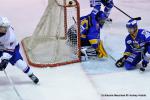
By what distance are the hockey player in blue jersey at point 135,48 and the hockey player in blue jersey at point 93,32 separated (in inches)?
10.2

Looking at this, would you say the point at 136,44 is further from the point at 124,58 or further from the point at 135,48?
the point at 124,58

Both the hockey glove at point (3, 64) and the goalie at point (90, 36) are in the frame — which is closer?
the hockey glove at point (3, 64)

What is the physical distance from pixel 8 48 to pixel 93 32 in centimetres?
91

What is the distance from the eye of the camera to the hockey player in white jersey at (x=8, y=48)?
2994mm

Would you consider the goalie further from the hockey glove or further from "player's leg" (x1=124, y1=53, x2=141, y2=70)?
the hockey glove

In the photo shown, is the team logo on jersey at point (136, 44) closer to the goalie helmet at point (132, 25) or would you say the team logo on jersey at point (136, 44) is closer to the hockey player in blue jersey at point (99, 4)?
the goalie helmet at point (132, 25)

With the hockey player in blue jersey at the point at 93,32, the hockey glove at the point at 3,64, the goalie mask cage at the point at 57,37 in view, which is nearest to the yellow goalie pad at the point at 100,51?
the hockey player in blue jersey at the point at 93,32

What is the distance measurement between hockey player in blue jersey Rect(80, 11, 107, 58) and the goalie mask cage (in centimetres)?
13

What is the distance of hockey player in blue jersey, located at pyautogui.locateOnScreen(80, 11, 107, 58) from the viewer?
368 cm

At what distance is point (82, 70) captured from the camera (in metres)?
3.49

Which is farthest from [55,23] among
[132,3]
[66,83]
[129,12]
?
[132,3]

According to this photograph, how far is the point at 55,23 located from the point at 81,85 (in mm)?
723

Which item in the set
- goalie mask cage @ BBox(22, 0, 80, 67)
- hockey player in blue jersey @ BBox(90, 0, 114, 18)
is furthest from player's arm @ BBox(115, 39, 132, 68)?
hockey player in blue jersey @ BBox(90, 0, 114, 18)

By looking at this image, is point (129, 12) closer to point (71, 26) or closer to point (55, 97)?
point (71, 26)
